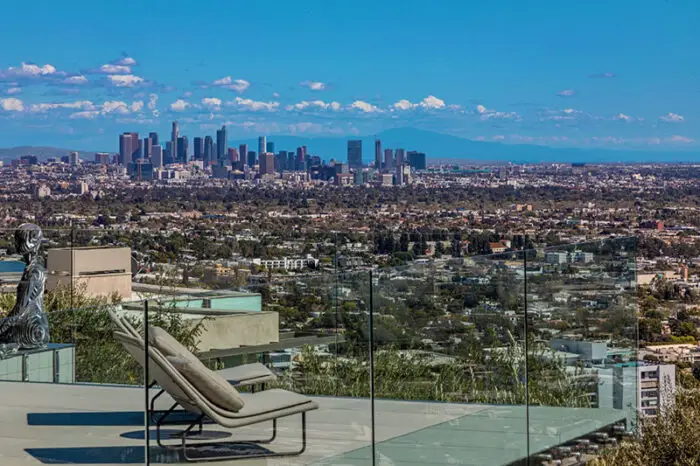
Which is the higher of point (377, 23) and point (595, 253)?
point (377, 23)

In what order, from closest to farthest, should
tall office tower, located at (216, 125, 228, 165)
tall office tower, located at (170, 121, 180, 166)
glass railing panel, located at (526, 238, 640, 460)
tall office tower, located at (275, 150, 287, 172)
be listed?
glass railing panel, located at (526, 238, 640, 460)
tall office tower, located at (275, 150, 287, 172)
tall office tower, located at (170, 121, 180, 166)
tall office tower, located at (216, 125, 228, 165)

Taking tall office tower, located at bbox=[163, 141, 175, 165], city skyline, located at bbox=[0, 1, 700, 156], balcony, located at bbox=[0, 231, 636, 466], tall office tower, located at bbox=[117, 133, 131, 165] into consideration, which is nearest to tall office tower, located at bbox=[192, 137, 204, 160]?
tall office tower, located at bbox=[163, 141, 175, 165]

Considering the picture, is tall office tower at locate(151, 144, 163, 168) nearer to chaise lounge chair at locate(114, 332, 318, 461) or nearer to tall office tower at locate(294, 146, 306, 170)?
tall office tower at locate(294, 146, 306, 170)

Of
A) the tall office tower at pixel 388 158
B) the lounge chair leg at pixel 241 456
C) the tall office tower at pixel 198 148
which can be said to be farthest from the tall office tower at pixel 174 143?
the lounge chair leg at pixel 241 456

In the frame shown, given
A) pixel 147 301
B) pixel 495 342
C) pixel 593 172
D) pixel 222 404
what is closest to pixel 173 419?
pixel 222 404

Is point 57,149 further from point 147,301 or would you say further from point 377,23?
point 147,301

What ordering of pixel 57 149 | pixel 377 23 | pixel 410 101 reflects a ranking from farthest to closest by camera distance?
pixel 410 101 → pixel 377 23 → pixel 57 149

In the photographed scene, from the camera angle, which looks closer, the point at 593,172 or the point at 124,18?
the point at 593,172
